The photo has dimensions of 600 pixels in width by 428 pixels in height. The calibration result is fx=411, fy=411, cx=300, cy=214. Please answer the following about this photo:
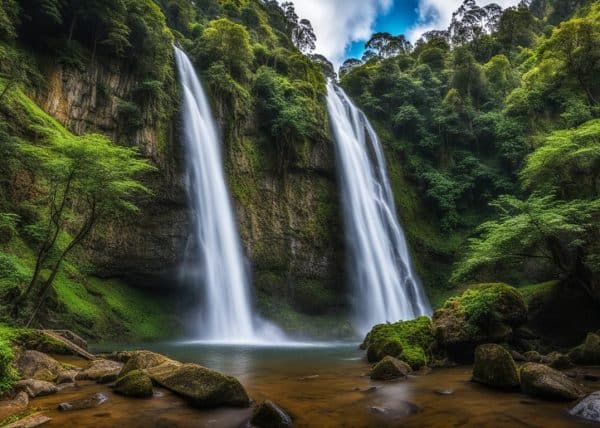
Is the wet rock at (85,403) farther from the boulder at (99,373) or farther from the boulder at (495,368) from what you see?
the boulder at (495,368)

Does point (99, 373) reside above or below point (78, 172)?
below

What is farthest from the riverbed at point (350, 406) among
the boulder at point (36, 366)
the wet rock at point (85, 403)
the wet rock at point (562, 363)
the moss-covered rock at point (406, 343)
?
the moss-covered rock at point (406, 343)

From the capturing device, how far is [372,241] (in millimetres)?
24766

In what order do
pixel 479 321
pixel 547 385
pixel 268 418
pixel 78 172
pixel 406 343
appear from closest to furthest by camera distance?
pixel 268 418, pixel 547 385, pixel 78 172, pixel 479 321, pixel 406 343

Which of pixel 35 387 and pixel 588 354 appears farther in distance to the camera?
pixel 588 354

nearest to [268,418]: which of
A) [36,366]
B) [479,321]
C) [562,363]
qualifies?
[36,366]

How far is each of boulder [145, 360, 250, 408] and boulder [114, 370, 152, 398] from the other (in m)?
0.34

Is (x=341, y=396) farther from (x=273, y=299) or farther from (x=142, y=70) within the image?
(x=142, y=70)

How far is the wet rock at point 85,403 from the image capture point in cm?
532

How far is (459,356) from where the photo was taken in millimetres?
10297

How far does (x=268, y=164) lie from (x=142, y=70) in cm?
833

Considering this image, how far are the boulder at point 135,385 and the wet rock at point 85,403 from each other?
0.28m

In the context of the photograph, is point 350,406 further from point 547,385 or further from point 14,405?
point 14,405

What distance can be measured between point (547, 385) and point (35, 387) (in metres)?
7.54
